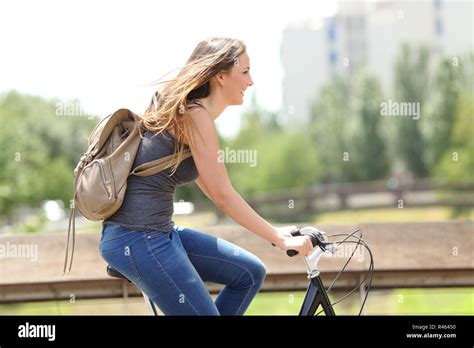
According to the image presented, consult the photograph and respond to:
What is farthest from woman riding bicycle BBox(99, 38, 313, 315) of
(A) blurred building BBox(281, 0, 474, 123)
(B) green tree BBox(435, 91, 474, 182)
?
(A) blurred building BBox(281, 0, 474, 123)

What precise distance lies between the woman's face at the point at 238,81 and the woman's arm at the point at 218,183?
15 cm

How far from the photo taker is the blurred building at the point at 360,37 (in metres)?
76.0

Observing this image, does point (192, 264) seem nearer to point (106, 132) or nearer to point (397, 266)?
point (106, 132)

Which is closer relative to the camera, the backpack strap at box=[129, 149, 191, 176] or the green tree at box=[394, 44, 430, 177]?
the backpack strap at box=[129, 149, 191, 176]

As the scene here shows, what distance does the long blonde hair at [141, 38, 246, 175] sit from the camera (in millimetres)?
2646

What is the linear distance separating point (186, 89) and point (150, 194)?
0.36 m

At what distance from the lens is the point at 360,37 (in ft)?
286

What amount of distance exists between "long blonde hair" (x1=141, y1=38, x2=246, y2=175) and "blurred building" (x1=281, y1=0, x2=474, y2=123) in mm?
70361

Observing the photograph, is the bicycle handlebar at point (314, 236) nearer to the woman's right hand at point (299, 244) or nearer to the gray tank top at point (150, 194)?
the woman's right hand at point (299, 244)

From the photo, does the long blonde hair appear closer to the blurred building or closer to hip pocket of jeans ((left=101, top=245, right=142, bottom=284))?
hip pocket of jeans ((left=101, top=245, right=142, bottom=284))

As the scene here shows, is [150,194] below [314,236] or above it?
above

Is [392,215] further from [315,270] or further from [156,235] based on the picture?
[156,235]

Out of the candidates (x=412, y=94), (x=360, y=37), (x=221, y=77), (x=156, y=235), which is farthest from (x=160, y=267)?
(x=360, y=37)

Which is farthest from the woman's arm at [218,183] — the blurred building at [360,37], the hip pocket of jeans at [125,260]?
the blurred building at [360,37]
